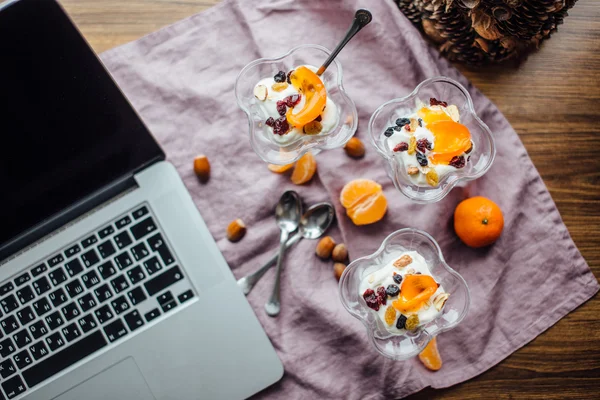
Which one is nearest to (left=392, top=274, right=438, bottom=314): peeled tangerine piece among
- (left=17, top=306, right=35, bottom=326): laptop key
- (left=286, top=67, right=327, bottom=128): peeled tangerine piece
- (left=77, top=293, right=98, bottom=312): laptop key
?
(left=286, top=67, right=327, bottom=128): peeled tangerine piece

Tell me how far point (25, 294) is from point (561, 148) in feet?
3.63

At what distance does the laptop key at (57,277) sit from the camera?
97 centimetres

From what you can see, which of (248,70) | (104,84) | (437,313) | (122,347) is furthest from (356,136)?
(122,347)

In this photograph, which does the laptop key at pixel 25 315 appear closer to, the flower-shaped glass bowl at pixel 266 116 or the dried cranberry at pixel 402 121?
the flower-shaped glass bowl at pixel 266 116

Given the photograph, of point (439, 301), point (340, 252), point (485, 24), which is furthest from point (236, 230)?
point (485, 24)

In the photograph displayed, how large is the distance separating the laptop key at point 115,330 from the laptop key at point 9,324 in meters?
0.17

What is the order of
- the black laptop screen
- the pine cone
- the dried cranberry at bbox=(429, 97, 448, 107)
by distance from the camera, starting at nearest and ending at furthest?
1. the black laptop screen
2. the pine cone
3. the dried cranberry at bbox=(429, 97, 448, 107)

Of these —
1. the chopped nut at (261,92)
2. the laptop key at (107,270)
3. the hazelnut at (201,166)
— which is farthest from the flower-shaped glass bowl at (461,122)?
the laptop key at (107,270)

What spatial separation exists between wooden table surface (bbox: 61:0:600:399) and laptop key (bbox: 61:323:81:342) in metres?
0.58

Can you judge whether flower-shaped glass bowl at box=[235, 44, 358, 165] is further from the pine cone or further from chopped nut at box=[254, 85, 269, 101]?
the pine cone

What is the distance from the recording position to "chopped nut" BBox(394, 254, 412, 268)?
3.22ft

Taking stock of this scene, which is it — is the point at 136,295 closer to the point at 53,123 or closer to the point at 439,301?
the point at 53,123

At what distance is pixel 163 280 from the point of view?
968 millimetres

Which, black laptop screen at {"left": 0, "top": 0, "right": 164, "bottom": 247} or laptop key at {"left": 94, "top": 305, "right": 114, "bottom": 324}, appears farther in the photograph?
laptop key at {"left": 94, "top": 305, "right": 114, "bottom": 324}
